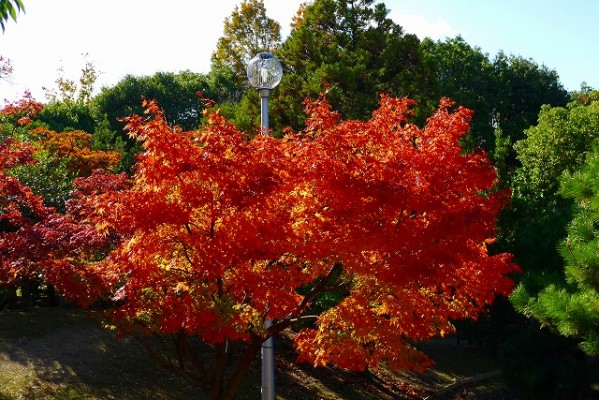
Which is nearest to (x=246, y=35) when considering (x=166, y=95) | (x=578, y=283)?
(x=166, y=95)

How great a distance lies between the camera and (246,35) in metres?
42.4

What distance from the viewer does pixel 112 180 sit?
13297 mm

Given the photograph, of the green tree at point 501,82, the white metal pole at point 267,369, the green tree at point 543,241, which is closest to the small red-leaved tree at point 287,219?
the white metal pole at point 267,369

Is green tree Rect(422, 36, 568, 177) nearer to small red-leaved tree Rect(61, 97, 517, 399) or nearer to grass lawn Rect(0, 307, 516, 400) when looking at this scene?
grass lawn Rect(0, 307, 516, 400)

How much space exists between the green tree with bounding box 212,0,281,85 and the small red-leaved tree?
33.7 metres

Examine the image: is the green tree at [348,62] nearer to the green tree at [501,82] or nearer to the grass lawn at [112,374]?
the grass lawn at [112,374]

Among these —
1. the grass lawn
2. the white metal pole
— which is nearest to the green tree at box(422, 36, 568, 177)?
the grass lawn

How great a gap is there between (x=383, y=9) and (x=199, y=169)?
1703 cm

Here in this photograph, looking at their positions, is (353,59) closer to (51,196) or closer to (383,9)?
(383,9)

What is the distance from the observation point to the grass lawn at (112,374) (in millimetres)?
13031

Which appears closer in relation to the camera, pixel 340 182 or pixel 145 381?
pixel 340 182

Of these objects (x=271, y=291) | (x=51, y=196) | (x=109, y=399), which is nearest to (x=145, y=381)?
(x=109, y=399)

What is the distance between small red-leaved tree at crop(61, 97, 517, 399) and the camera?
808cm

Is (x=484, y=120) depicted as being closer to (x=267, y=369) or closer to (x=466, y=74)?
(x=466, y=74)
